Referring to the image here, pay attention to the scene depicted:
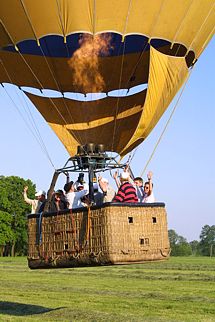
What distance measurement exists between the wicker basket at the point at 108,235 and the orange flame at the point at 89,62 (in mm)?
2345

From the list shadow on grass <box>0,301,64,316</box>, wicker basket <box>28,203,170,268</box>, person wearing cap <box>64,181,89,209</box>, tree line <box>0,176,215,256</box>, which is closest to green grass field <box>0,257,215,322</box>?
shadow on grass <box>0,301,64,316</box>

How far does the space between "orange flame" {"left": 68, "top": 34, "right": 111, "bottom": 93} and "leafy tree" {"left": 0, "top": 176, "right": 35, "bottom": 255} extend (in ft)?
129

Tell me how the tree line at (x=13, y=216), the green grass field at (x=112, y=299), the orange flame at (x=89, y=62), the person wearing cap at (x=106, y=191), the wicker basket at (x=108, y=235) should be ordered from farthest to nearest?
the tree line at (x=13, y=216)
the green grass field at (x=112, y=299)
the orange flame at (x=89, y=62)
the person wearing cap at (x=106, y=191)
the wicker basket at (x=108, y=235)

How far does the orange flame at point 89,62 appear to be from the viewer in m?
8.16

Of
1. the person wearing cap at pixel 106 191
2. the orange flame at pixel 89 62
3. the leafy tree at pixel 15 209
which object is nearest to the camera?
the person wearing cap at pixel 106 191

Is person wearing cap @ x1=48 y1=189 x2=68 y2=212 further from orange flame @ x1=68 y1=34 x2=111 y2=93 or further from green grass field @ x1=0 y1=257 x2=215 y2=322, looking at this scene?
orange flame @ x1=68 y1=34 x2=111 y2=93

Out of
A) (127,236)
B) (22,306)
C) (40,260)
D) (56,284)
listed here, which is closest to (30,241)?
(40,260)

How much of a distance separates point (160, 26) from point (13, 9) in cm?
193

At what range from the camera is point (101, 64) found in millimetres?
8477

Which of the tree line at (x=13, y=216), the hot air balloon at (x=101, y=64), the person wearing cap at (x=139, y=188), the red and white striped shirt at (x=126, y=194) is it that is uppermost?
the tree line at (x=13, y=216)

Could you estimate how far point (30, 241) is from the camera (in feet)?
25.5

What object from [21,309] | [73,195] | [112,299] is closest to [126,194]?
[73,195]

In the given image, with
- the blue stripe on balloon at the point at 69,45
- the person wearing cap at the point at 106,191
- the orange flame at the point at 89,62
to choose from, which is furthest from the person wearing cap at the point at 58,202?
the blue stripe on balloon at the point at 69,45

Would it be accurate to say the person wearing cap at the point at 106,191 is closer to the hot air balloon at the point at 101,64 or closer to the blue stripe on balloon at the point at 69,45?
the hot air balloon at the point at 101,64
